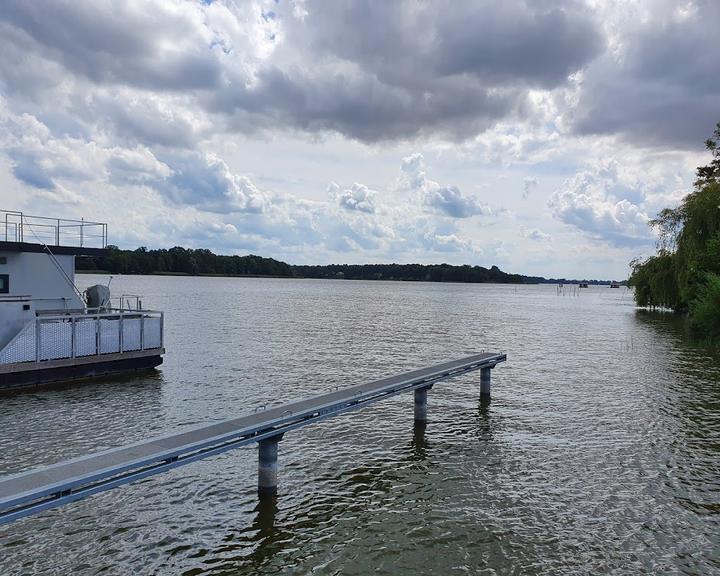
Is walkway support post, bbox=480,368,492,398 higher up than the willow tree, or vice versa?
the willow tree

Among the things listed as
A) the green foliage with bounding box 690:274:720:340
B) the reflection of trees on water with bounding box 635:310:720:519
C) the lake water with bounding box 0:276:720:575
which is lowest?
the lake water with bounding box 0:276:720:575

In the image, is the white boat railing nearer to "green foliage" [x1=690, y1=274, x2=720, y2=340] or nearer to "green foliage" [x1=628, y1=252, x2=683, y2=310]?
"green foliage" [x1=690, y1=274, x2=720, y2=340]

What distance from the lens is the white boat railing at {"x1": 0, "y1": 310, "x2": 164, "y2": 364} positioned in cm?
1992

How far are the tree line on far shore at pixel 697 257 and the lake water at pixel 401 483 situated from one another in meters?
14.6

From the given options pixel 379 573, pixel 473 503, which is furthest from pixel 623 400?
pixel 379 573

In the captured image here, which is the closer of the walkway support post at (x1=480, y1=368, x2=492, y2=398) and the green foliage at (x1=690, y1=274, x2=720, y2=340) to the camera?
the walkway support post at (x1=480, y1=368, x2=492, y2=398)

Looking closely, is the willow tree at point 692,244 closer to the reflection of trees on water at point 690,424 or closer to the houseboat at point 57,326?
the reflection of trees on water at point 690,424

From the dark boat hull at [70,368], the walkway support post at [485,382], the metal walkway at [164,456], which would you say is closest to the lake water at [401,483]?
the walkway support post at [485,382]

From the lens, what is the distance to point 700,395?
2111cm

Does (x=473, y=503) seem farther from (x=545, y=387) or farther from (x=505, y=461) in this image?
(x=545, y=387)

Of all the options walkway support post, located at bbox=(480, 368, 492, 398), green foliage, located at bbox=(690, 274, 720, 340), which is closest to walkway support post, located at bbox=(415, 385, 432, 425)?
walkway support post, located at bbox=(480, 368, 492, 398)

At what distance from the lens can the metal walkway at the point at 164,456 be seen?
7.86 m

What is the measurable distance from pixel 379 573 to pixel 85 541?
4.75 metres

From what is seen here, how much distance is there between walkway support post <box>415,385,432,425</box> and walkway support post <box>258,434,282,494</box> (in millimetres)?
6094
